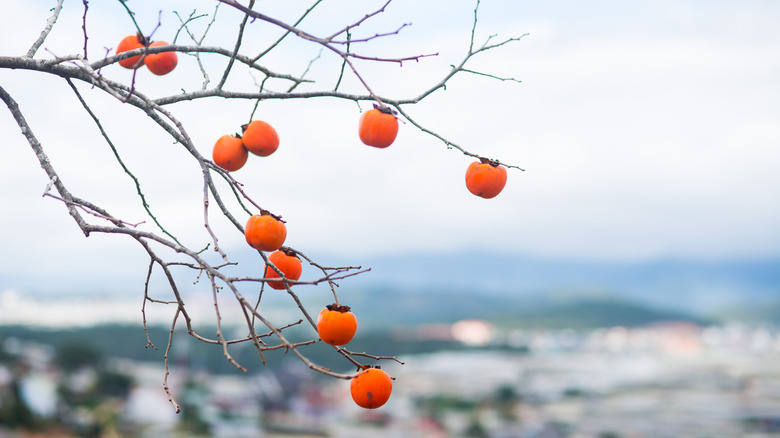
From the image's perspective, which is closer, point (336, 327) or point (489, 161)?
point (336, 327)

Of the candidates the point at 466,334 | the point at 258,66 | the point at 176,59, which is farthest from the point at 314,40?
the point at 466,334

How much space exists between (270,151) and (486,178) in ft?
2.93

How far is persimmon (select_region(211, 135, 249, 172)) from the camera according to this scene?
276 cm

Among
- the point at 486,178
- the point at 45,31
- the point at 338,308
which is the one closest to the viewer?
the point at 338,308

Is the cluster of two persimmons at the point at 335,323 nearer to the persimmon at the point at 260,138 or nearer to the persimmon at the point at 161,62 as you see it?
the persimmon at the point at 260,138

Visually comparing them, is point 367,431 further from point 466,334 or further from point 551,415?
point 466,334

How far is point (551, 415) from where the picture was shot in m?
62.6

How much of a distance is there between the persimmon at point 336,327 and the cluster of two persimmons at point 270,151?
70 cm

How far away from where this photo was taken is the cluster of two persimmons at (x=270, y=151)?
2635 millimetres

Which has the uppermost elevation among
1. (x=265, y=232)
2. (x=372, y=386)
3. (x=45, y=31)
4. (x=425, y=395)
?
(x=425, y=395)

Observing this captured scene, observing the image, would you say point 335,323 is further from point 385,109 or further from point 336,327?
point 385,109

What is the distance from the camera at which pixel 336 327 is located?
7.61ft

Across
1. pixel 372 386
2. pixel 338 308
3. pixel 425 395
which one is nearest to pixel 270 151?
pixel 338 308

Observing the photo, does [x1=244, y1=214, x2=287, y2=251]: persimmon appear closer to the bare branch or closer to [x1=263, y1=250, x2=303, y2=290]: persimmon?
[x1=263, y1=250, x2=303, y2=290]: persimmon
